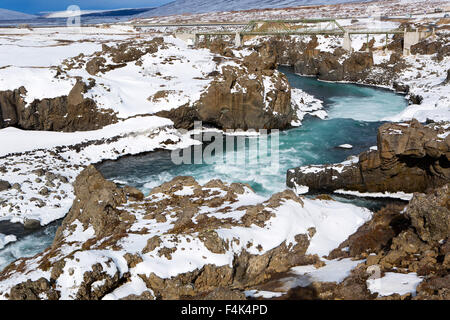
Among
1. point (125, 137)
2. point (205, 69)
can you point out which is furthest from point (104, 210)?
point (205, 69)

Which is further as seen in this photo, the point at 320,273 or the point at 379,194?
the point at 379,194

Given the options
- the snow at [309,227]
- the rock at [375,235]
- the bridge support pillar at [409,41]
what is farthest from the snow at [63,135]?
the bridge support pillar at [409,41]

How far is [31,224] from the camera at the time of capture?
20484 millimetres

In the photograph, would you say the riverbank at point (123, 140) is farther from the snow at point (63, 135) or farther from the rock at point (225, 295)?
the rock at point (225, 295)

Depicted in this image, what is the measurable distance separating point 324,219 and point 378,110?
31619 mm

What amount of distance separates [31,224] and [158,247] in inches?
449

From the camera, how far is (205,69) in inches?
1682

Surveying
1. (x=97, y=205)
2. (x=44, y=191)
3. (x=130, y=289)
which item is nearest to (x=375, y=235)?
(x=130, y=289)

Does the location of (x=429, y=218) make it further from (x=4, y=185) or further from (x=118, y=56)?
(x=118, y=56)

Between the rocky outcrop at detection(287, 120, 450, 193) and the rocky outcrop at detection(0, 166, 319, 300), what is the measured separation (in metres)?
8.43

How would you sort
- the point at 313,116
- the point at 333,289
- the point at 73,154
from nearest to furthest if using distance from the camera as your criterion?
1. the point at 333,289
2. the point at 73,154
3. the point at 313,116

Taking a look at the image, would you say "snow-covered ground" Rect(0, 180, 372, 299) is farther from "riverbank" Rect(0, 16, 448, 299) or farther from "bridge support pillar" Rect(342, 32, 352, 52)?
"bridge support pillar" Rect(342, 32, 352, 52)

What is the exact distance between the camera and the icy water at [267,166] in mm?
20919
